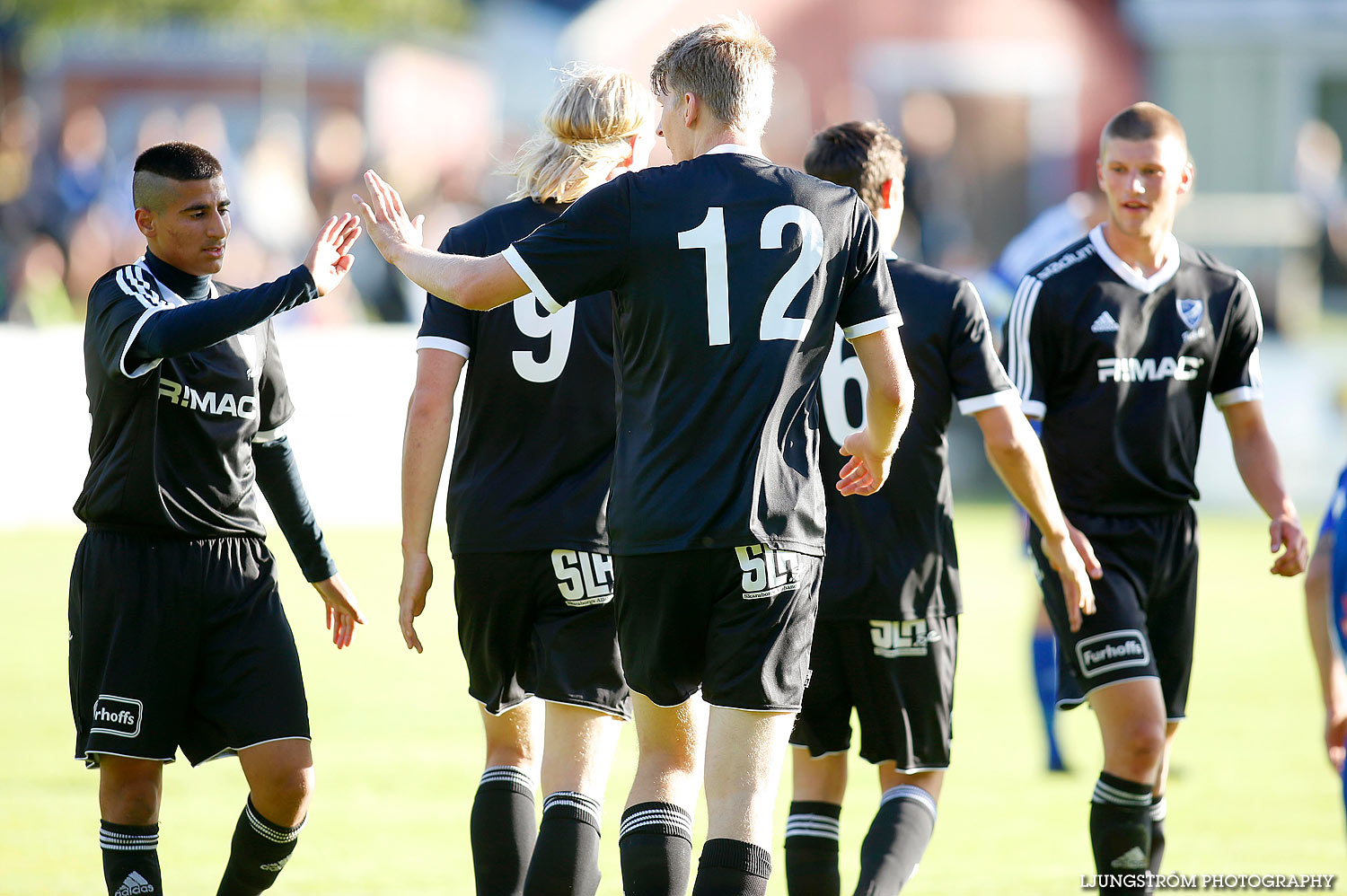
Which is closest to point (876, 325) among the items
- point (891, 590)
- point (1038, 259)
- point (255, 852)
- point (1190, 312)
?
point (891, 590)

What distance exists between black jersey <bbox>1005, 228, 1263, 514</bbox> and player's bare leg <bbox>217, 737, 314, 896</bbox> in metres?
2.48

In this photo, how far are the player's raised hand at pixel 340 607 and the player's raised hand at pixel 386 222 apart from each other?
1.32m

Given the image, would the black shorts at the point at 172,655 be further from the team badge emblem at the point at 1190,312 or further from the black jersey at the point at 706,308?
the team badge emblem at the point at 1190,312

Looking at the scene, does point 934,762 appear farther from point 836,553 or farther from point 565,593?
point 565,593

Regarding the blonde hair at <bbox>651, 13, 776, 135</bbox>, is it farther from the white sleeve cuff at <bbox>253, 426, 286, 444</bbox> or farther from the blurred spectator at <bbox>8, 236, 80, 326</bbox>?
the blurred spectator at <bbox>8, 236, 80, 326</bbox>

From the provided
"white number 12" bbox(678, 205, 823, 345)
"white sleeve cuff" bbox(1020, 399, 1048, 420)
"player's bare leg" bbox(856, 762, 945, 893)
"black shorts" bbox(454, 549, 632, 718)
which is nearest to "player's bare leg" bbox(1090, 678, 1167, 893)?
"player's bare leg" bbox(856, 762, 945, 893)

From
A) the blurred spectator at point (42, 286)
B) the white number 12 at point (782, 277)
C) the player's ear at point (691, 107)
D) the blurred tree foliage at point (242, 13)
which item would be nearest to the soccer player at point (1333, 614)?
the white number 12 at point (782, 277)

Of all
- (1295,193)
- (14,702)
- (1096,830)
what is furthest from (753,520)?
(1295,193)

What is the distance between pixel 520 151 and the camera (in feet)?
15.3

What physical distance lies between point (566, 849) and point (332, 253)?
5.49 ft

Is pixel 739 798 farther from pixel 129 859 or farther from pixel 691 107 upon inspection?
pixel 129 859

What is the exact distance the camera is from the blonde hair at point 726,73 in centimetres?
365

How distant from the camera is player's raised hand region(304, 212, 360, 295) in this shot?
4.08 m

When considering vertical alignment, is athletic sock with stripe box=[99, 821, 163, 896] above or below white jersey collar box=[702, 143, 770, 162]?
below
